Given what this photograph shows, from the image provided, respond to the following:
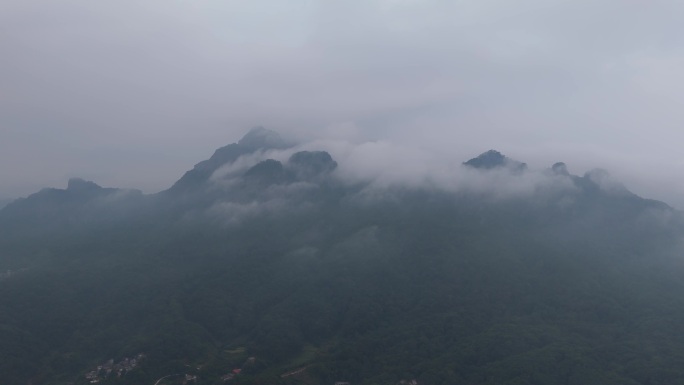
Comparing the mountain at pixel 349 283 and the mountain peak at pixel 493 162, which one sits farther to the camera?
the mountain peak at pixel 493 162

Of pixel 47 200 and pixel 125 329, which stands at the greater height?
pixel 47 200

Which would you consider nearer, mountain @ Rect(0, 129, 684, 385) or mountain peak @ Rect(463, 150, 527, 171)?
mountain @ Rect(0, 129, 684, 385)

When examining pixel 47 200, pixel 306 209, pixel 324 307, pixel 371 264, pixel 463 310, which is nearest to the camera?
pixel 463 310

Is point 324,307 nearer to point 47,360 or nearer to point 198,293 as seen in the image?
point 198,293

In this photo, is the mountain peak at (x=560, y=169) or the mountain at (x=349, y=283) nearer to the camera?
the mountain at (x=349, y=283)

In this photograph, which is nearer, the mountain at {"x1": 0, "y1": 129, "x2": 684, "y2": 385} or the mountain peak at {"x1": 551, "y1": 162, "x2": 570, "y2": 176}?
the mountain at {"x1": 0, "y1": 129, "x2": 684, "y2": 385}

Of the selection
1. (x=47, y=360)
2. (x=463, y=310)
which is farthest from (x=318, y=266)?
(x=47, y=360)

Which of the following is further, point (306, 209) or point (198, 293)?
point (306, 209)

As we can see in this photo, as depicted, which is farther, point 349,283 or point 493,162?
point 493,162
